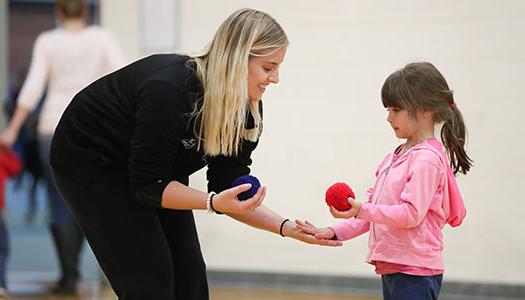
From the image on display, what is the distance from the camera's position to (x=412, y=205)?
109 inches

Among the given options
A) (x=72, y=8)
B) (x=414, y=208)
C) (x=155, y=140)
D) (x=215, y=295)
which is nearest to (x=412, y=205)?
(x=414, y=208)

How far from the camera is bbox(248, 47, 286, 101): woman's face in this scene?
9.32 feet

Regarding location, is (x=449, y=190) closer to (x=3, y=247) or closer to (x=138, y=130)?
(x=138, y=130)

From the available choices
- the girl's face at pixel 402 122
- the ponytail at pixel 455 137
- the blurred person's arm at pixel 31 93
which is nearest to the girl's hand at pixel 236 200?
the girl's face at pixel 402 122

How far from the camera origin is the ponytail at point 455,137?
296 cm

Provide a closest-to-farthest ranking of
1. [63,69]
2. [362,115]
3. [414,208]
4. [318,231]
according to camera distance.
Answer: [414,208] → [318,231] → [362,115] → [63,69]

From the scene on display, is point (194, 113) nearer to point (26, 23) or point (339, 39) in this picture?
point (339, 39)

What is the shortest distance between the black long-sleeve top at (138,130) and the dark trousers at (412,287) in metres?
0.64

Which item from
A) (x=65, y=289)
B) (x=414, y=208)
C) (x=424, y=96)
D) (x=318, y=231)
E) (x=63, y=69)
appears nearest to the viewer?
(x=414, y=208)

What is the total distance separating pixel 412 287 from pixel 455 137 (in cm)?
49

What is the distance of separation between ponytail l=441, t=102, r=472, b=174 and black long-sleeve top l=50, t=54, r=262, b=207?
2.01ft

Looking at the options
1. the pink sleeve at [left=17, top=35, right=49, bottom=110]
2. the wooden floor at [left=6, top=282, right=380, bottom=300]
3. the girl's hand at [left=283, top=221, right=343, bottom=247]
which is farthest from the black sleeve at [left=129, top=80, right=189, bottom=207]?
the pink sleeve at [left=17, top=35, right=49, bottom=110]

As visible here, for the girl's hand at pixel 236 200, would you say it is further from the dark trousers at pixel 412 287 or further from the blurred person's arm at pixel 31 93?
the blurred person's arm at pixel 31 93

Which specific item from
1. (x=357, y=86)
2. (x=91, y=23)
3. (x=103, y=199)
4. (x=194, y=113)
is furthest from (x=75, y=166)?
(x=91, y=23)
